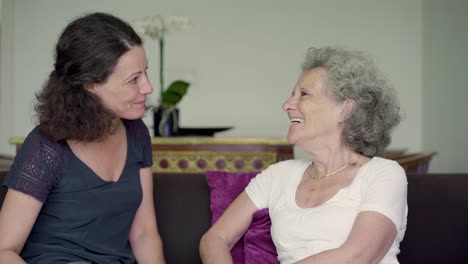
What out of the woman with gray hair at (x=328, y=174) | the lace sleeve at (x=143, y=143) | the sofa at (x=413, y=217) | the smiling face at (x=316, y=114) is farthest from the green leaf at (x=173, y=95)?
the smiling face at (x=316, y=114)

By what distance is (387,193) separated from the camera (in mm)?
1874

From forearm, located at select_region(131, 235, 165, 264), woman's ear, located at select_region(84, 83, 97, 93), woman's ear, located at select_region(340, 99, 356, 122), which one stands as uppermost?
woman's ear, located at select_region(84, 83, 97, 93)

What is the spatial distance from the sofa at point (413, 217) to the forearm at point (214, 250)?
0.26 meters

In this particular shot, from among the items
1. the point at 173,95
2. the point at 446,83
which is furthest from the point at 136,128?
the point at 446,83

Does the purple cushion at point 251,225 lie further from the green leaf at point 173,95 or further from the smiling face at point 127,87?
the green leaf at point 173,95

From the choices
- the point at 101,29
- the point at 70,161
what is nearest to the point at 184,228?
the point at 70,161

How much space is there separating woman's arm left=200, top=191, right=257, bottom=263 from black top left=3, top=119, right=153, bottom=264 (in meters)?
0.27

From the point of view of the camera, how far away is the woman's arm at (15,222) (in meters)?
1.84

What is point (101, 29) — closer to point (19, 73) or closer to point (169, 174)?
point (169, 174)

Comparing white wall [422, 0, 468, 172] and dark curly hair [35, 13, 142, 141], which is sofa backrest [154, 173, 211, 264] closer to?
dark curly hair [35, 13, 142, 141]

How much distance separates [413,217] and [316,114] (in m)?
0.56

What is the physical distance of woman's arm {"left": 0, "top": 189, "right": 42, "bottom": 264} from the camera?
184 centimetres

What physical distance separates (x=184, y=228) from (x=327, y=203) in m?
0.63

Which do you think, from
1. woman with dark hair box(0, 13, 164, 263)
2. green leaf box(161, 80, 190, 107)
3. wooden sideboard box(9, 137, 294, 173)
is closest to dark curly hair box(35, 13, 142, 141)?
woman with dark hair box(0, 13, 164, 263)
